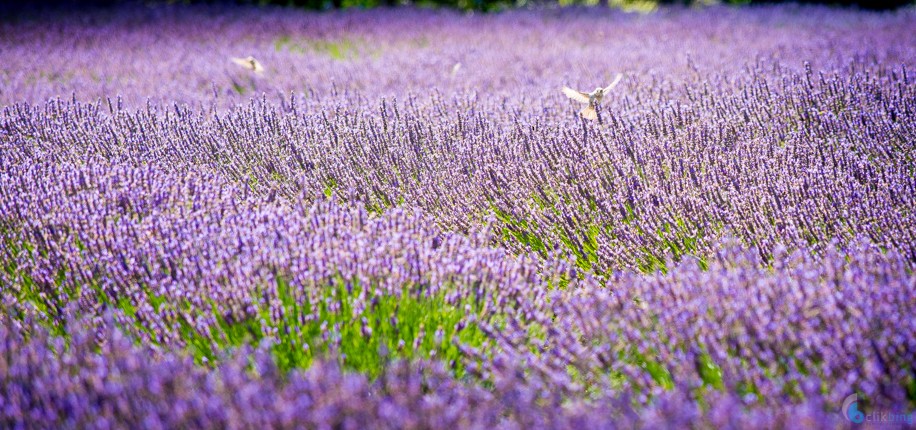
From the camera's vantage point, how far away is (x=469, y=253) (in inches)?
71.2

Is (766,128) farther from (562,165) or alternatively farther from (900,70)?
(900,70)


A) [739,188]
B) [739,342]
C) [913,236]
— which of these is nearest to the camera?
[739,342]

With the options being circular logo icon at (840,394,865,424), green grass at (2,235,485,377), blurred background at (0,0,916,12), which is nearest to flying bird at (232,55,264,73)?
green grass at (2,235,485,377)

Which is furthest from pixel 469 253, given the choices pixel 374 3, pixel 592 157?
pixel 374 3

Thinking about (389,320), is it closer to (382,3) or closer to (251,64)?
(251,64)

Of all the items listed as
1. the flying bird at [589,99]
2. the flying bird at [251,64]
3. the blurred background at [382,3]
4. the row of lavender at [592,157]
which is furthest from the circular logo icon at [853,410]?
the blurred background at [382,3]

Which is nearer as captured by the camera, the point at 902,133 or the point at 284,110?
the point at 902,133

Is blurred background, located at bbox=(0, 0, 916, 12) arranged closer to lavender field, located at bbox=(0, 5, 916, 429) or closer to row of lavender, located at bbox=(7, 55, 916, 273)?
lavender field, located at bbox=(0, 5, 916, 429)

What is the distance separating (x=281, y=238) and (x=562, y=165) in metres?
1.12

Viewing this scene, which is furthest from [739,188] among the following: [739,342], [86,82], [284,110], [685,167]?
[86,82]

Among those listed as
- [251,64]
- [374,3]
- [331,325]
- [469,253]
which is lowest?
[331,325]

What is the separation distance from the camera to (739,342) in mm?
1440

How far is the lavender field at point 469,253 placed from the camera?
1.25 m

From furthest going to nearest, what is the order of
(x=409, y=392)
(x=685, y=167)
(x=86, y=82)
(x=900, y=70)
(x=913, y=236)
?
(x=86, y=82) < (x=900, y=70) < (x=685, y=167) < (x=913, y=236) < (x=409, y=392)
